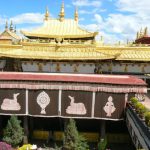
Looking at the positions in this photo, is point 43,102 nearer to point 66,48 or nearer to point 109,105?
point 109,105

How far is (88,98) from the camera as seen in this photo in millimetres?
18812

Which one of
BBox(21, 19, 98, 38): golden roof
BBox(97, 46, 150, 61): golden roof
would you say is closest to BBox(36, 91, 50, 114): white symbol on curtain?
BBox(97, 46, 150, 61): golden roof

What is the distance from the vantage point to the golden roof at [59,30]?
25.8 metres

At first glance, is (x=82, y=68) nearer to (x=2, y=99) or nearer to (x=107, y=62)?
(x=107, y=62)

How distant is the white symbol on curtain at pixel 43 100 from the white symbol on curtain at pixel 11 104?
130 cm

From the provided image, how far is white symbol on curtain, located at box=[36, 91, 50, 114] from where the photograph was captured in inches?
752

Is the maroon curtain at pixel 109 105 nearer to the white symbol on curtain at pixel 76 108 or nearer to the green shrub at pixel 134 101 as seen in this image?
the white symbol on curtain at pixel 76 108

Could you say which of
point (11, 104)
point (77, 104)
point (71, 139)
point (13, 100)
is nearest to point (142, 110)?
point (71, 139)

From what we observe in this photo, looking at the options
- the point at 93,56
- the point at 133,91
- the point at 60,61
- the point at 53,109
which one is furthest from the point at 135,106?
the point at 60,61

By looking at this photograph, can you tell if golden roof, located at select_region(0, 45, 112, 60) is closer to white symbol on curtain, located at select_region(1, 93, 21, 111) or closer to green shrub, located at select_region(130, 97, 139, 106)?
white symbol on curtain, located at select_region(1, 93, 21, 111)

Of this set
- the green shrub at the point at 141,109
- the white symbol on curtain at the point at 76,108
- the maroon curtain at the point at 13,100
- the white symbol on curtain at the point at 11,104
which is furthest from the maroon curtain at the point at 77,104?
the green shrub at the point at 141,109

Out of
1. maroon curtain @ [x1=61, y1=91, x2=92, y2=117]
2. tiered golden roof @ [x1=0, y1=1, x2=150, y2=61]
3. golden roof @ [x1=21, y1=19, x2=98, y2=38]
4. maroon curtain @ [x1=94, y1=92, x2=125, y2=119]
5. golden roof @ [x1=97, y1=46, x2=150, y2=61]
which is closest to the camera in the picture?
maroon curtain @ [x1=94, y1=92, x2=125, y2=119]

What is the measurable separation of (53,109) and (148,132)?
8.29 m

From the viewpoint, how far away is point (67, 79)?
18969mm
